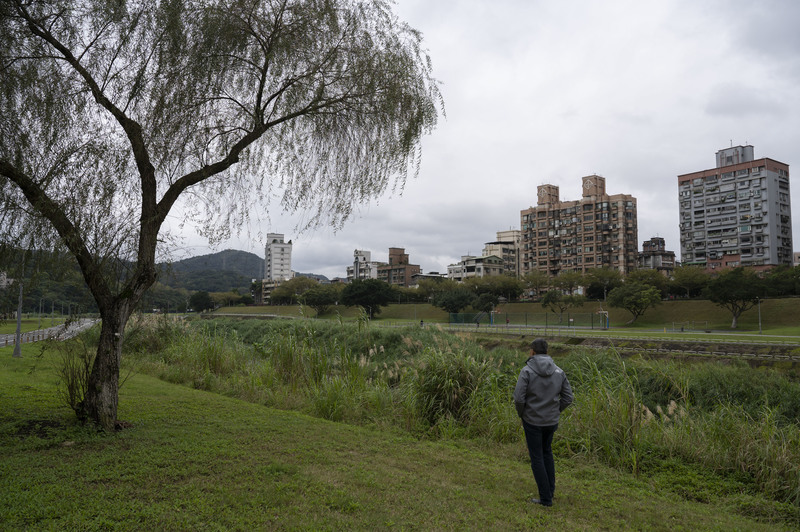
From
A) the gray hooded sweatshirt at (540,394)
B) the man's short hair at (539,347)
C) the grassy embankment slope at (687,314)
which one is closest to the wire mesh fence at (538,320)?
the grassy embankment slope at (687,314)

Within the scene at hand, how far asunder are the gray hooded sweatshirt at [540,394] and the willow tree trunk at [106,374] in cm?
554

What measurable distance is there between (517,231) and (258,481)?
426 feet

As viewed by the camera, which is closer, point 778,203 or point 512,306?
point 512,306

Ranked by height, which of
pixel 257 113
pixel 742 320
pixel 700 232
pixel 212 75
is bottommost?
pixel 742 320

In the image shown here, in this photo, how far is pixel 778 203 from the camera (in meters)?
83.2

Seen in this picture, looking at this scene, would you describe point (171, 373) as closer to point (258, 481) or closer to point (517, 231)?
point (258, 481)

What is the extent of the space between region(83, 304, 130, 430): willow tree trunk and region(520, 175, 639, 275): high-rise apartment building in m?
88.5

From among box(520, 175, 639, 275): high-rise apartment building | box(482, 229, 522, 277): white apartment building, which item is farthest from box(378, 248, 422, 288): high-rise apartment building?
box(520, 175, 639, 275): high-rise apartment building

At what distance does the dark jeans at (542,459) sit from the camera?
5.17m

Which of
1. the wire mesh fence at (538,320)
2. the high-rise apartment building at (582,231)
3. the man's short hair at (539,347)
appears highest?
the high-rise apartment building at (582,231)

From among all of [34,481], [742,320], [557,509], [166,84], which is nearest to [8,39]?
[166,84]

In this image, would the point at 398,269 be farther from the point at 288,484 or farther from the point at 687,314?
the point at 288,484

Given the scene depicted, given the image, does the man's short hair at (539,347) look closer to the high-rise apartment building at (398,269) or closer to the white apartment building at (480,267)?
the white apartment building at (480,267)

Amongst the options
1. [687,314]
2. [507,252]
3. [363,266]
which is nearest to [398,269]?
[363,266]
